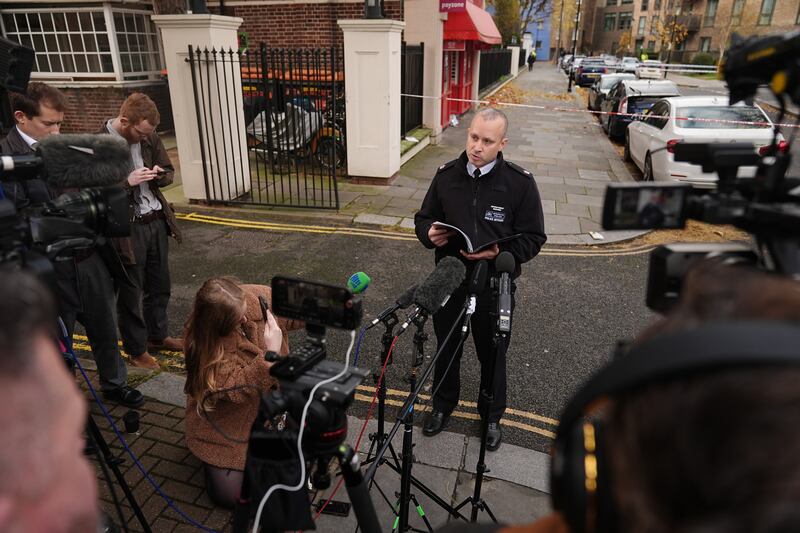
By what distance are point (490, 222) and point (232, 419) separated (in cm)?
191

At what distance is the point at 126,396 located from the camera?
369 centimetres

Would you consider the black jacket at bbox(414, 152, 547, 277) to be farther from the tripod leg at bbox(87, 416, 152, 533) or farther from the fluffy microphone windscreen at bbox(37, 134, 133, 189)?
the tripod leg at bbox(87, 416, 152, 533)

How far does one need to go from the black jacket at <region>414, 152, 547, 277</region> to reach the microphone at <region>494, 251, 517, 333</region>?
28.6 inches

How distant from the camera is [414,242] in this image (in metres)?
7.14

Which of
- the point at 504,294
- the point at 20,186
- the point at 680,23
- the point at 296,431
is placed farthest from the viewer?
the point at 680,23

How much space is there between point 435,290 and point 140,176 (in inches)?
104

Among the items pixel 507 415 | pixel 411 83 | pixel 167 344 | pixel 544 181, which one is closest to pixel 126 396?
pixel 167 344

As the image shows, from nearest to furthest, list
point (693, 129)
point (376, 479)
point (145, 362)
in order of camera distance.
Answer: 1. point (376, 479)
2. point (145, 362)
3. point (693, 129)

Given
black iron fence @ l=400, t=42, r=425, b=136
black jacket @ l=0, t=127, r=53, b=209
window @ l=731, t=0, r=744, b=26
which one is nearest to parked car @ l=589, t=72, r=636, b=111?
black iron fence @ l=400, t=42, r=425, b=136

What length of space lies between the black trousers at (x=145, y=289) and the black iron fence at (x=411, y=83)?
26.3 feet

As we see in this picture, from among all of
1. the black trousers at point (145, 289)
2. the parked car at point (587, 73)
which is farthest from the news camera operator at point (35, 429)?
the parked car at point (587, 73)

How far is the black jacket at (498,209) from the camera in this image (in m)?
3.27

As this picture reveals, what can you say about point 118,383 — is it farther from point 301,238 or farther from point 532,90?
point 532,90

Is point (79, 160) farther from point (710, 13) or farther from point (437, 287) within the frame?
point (710, 13)
